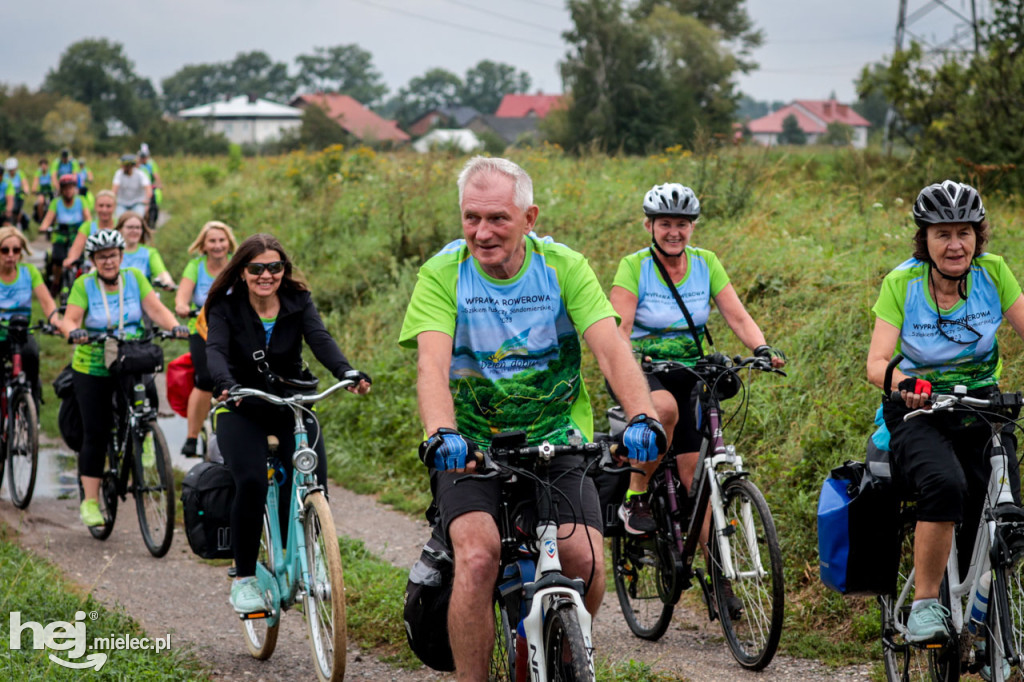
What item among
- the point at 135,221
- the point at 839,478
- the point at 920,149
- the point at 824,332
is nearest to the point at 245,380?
the point at 839,478

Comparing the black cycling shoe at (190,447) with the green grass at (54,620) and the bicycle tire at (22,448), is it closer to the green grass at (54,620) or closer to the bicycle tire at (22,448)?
the bicycle tire at (22,448)

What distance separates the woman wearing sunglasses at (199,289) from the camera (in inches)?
346

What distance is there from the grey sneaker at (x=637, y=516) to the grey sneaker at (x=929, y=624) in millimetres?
Answer: 1757

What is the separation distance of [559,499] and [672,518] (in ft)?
8.09

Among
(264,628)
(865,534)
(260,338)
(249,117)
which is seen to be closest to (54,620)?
(264,628)

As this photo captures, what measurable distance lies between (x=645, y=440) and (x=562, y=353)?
584 mm

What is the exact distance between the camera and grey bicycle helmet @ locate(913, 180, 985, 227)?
14.5 ft

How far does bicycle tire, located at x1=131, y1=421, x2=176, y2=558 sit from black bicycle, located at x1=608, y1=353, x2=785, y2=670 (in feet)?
10.8

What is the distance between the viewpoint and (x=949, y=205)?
442cm

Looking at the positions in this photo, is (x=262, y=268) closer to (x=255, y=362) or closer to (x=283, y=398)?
(x=255, y=362)

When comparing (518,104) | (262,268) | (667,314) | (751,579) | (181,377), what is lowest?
(751,579)

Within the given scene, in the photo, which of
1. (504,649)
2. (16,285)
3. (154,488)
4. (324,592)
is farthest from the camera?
(16,285)

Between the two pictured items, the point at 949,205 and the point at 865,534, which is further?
the point at 865,534

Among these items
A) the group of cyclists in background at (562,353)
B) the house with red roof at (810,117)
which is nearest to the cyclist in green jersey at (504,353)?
the group of cyclists in background at (562,353)
